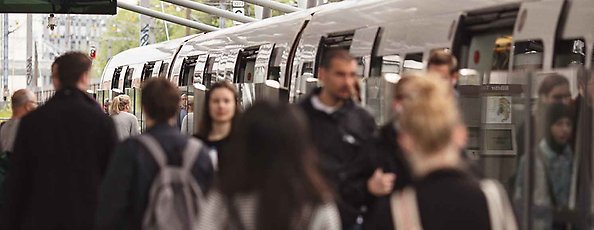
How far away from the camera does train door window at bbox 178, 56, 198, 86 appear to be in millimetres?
32844

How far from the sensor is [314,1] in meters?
34.4

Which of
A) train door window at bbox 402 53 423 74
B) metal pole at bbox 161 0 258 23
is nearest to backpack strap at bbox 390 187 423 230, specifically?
train door window at bbox 402 53 423 74

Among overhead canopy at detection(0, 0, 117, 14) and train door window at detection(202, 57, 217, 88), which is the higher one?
overhead canopy at detection(0, 0, 117, 14)

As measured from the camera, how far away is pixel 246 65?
27.0 meters

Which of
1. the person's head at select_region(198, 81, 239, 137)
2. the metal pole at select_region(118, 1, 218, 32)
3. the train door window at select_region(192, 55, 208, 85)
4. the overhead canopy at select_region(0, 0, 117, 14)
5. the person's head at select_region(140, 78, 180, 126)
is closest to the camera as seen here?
the person's head at select_region(140, 78, 180, 126)

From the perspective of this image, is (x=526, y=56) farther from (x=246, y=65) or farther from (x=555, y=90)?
(x=246, y=65)

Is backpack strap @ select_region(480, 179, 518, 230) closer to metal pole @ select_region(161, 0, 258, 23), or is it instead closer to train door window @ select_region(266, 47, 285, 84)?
train door window @ select_region(266, 47, 285, 84)

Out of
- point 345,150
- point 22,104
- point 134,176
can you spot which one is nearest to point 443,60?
point 345,150

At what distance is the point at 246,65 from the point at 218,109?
1746cm

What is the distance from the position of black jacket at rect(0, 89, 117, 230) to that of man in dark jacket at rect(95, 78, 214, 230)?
1.26 m

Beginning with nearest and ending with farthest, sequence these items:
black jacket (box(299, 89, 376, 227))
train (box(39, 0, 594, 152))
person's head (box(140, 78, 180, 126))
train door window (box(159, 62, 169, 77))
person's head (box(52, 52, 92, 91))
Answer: person's head (box(140, 78, 180, 126)), black jacket (box(299, 89, 376, 227)), person's head (box(52, 52, 92, 91)), train (box(39, 0, 594, 152)), train door window (box(159, 62, 169, 77))

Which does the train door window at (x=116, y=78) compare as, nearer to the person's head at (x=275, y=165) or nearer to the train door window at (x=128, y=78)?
the train door window at (x=128, y=78)

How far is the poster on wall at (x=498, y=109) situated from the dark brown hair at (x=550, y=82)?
4.39 ft

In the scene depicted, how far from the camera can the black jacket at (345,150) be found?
877 centimetres
